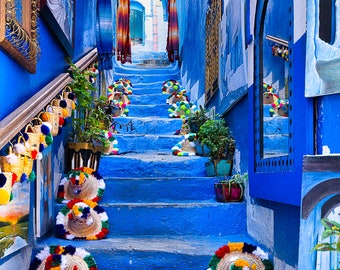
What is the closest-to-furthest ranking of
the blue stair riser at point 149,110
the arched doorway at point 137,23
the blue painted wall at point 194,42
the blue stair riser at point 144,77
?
the blue painted wall at point 194,42
the blue stair riser at point 149,110
the blue stair riser at point 144,77
the arched doorway at point 137,23

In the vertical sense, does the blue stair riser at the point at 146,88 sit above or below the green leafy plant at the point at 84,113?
above

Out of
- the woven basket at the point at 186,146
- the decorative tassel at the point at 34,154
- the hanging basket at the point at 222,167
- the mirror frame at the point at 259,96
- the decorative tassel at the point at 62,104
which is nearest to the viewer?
the decorative tassel at the point at 34,154

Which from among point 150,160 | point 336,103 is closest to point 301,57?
point 336,103

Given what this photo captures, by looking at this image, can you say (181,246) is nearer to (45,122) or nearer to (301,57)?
(45,122)

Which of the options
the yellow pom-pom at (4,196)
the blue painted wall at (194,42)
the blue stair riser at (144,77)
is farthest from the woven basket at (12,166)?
the blue stair riser at (144,77)

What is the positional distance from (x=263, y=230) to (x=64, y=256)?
1095 mm

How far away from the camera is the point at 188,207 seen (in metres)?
3.22

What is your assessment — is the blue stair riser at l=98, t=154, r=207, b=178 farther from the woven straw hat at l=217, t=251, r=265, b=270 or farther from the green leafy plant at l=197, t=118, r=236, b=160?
the woven straw hat at l=217, t=251, r=265, b=270

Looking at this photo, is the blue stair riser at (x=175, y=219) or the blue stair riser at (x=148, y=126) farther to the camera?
the blue stair riser at (x=148, y=126)

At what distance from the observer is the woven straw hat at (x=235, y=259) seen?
2537 mm

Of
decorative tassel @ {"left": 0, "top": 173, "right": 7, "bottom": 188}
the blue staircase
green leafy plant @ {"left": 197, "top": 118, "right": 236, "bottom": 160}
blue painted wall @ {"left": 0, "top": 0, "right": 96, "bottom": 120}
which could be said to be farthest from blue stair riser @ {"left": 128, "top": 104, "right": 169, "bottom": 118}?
decorative tassel @ {"left": 0, "top": 173, "right": 7, "bottom": 188}

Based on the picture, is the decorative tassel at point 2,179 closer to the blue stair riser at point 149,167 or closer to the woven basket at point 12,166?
the woven basket at point 12,166

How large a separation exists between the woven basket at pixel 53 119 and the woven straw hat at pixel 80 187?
807 mm

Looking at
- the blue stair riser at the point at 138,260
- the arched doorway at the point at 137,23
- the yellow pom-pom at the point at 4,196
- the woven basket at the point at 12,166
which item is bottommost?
the blue stair riser at the point at 138,260
